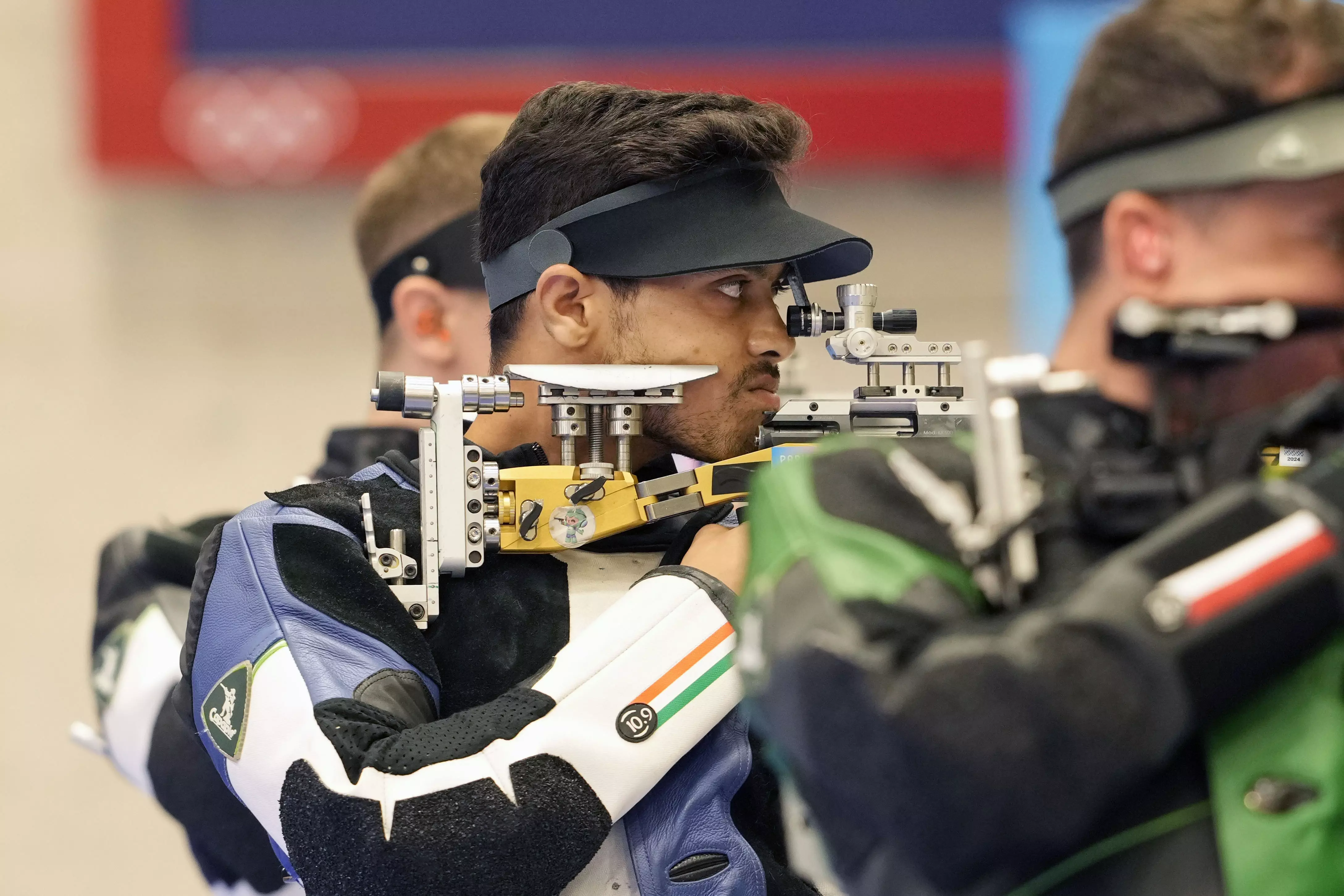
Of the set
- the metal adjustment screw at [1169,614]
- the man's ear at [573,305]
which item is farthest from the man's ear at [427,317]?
Result: the metal adjustment screw at [1169,614]

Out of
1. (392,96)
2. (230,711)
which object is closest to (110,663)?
(230,711)

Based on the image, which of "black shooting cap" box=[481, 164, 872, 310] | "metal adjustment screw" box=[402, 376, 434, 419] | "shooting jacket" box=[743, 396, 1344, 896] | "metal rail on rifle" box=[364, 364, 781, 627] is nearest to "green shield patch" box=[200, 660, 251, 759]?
"metal rail on rifle" box=[364, 364, 781, 627]

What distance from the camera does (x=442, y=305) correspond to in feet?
6.97

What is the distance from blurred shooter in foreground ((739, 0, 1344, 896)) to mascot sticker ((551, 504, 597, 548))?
0.49 meters

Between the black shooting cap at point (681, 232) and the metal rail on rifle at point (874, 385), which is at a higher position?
the black shooting cap at point (681, 232)

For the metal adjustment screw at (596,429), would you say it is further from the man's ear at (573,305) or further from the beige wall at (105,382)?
the beige wall at (105,382)

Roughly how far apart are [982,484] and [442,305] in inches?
54.4

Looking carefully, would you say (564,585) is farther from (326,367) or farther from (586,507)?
(326,367)

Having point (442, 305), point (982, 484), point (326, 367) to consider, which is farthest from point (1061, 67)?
point (326, 367)

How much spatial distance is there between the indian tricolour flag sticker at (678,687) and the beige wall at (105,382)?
275 cm

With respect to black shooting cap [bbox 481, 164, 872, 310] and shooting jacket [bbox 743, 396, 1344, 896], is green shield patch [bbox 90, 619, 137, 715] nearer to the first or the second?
black shooting cap [bbox 481, 164, 872, 310]

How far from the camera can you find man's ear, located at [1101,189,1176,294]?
0.87 meters

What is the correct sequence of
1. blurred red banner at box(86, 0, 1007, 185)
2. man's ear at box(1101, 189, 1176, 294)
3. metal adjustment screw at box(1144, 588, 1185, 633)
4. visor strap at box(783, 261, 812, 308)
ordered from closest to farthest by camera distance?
metal adjustment screw at box(1144, 588, 1185, 633) < man's ear at box(1101, 189, 1176, 294) < visor strap at box(783, 261, 812, 308) < blurred red banner at box(86, 0, 1007, 185)

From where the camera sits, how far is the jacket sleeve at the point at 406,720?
1.16 m
